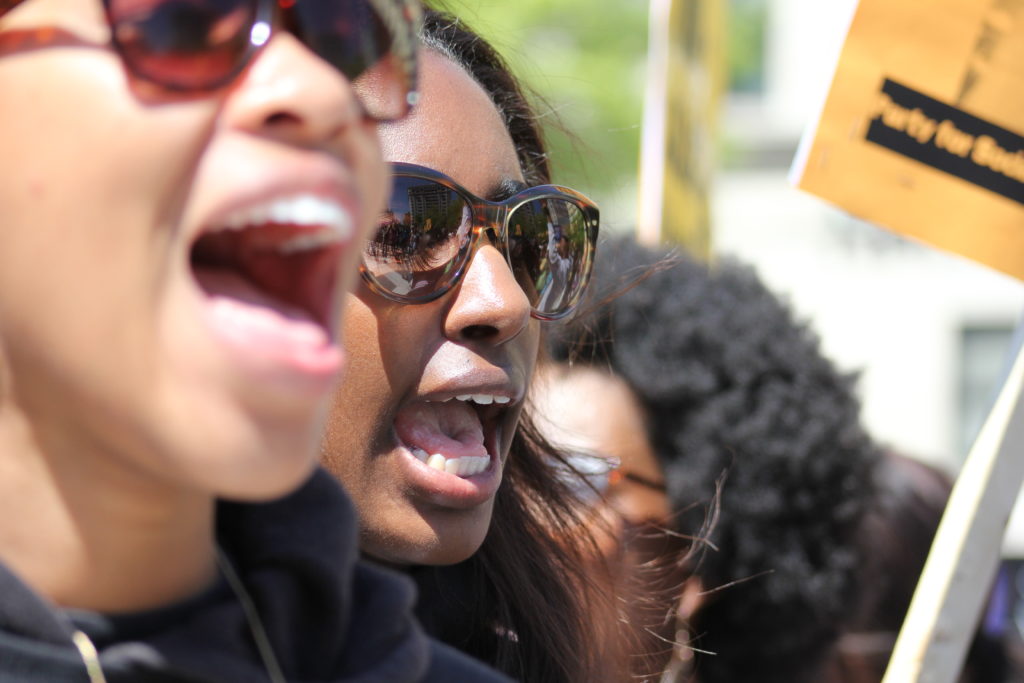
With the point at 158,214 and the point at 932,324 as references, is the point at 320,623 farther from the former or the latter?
the point at 932,324

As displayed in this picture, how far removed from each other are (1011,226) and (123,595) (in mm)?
1741

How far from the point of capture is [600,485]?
2828mm

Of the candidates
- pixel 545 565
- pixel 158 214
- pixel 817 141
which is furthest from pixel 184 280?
pixel 817 141

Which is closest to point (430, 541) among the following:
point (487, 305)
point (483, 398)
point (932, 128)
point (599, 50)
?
point (483, 398)

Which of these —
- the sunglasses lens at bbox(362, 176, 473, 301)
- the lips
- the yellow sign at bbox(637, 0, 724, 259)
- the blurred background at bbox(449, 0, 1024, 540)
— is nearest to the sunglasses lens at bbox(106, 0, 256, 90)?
the lips

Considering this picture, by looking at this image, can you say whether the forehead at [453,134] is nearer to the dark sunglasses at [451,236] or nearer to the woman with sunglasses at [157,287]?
the dark sunglasses at [451,236]

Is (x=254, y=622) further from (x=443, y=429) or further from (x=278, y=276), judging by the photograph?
(x=443, y=429)

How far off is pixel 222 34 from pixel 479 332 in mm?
861

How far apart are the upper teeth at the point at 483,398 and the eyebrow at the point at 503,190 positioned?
0.29 m

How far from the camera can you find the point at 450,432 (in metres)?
1.80

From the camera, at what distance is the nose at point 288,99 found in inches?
37.3

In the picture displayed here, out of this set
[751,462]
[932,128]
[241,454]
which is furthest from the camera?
[751,462]

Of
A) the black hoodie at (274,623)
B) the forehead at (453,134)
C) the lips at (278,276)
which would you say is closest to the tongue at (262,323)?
the lips at (278,276)

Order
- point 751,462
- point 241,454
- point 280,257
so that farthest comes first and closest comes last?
point 751,462, point 280,257, point 241,454
